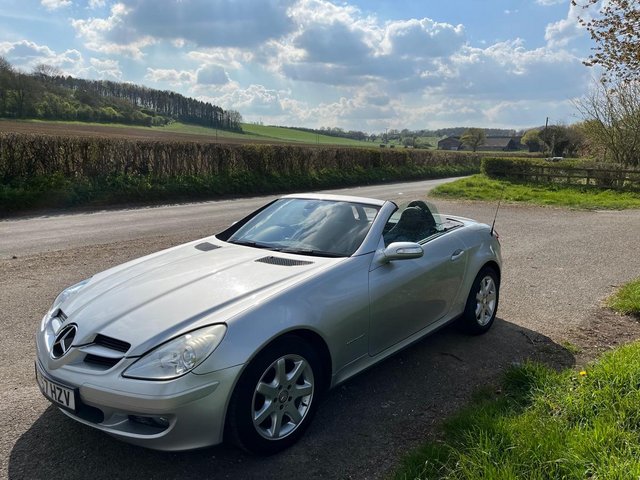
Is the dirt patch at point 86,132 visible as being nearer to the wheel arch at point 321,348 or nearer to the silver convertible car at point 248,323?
the silver convertible car at point 248,323

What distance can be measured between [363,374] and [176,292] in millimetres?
1452

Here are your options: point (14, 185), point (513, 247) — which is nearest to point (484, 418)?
point (513, 247)

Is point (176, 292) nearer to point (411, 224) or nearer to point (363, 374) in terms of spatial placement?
point (363, 374)

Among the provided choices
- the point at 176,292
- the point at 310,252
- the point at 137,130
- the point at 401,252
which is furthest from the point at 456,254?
the point at 137,130

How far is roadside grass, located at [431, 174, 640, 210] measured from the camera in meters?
17.6

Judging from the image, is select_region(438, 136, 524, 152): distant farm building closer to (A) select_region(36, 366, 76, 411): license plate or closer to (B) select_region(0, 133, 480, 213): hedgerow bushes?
(B) select_region(0, 133, 480, 213): hedgerow bushes

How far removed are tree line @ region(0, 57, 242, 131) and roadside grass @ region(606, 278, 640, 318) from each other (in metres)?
39.0

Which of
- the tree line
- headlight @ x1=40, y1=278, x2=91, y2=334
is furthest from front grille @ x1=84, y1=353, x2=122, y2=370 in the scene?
the tree line

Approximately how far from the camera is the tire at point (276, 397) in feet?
8.69

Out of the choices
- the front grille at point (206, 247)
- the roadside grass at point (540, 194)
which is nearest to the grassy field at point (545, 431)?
the front grille at point (206, 247)

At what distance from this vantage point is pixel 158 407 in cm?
243

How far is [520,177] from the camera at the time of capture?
23484 mm

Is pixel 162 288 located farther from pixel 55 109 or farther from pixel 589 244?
pixel 55 109

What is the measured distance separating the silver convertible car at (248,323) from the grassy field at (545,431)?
2.49 feet
